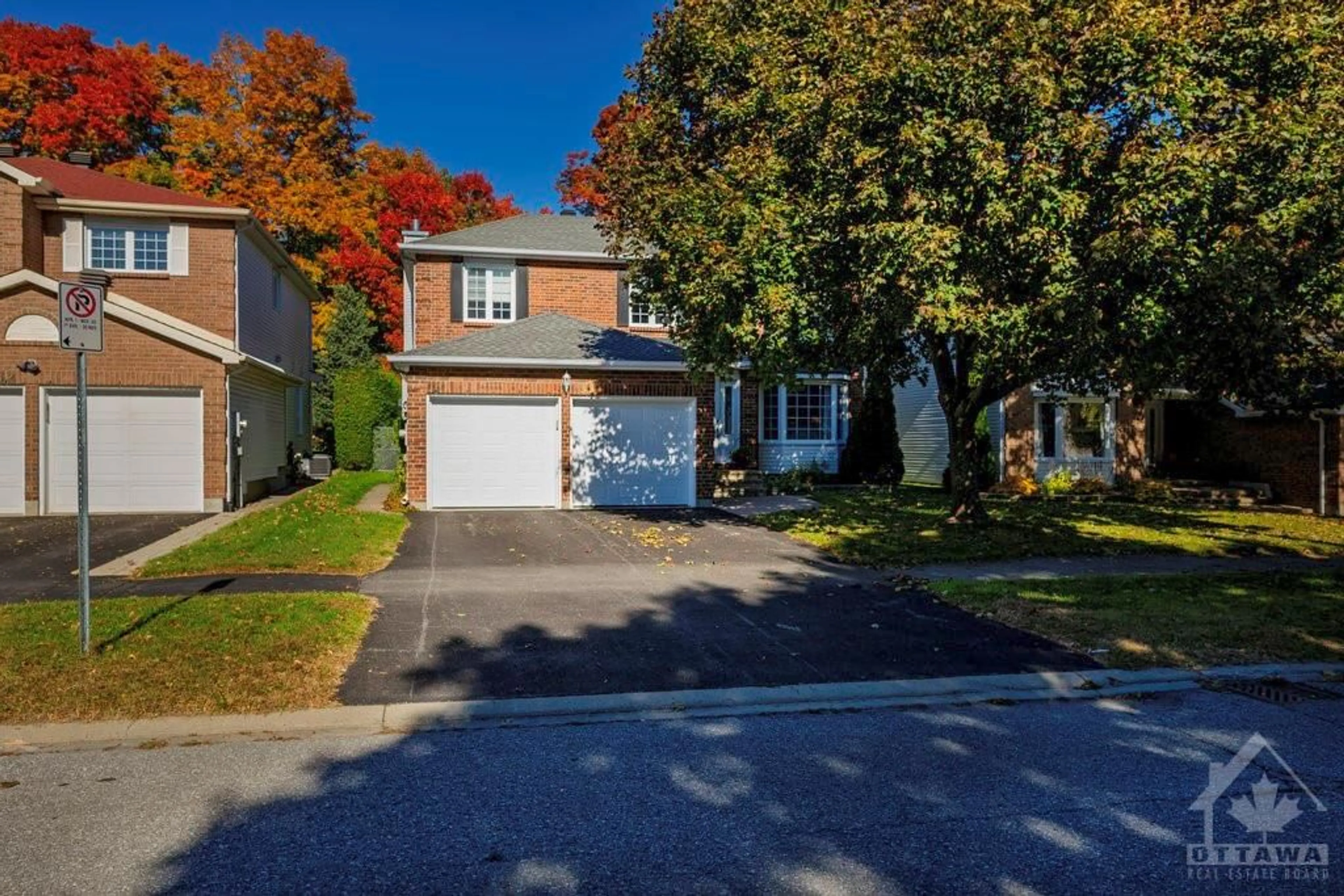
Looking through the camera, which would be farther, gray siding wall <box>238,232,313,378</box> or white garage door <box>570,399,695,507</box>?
gray siding wall <box>238,232,313,378</box>

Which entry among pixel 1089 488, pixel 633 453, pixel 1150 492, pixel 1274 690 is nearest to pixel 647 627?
pixel 1274 690

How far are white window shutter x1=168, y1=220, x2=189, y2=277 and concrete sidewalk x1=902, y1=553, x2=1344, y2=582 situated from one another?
17374 mm

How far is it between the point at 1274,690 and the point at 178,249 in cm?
2128

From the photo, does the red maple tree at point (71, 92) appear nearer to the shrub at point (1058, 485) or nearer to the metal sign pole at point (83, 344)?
the metal sign pole at point (83, 344)

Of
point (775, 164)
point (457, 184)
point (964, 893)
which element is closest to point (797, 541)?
point (775, 164)

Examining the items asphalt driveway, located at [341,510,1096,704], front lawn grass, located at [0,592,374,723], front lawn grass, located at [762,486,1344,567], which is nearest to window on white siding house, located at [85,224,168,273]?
asphalt driveway, located at [341,510,1096,704]

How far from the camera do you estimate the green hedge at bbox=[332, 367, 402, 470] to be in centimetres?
2716

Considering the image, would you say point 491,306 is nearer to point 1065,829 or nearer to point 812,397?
point 812,397

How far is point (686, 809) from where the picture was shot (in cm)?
424

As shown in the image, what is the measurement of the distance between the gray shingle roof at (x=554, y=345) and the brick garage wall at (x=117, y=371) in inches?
154

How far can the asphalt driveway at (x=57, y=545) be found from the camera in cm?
944

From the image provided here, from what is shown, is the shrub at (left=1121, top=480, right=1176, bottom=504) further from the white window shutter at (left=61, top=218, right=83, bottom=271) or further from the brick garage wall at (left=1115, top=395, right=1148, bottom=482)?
the white window shutter at (left=61, top=218, right=83, bottom=271)

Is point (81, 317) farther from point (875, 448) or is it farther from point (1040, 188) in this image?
point (875, 448)

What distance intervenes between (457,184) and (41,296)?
3126cm
